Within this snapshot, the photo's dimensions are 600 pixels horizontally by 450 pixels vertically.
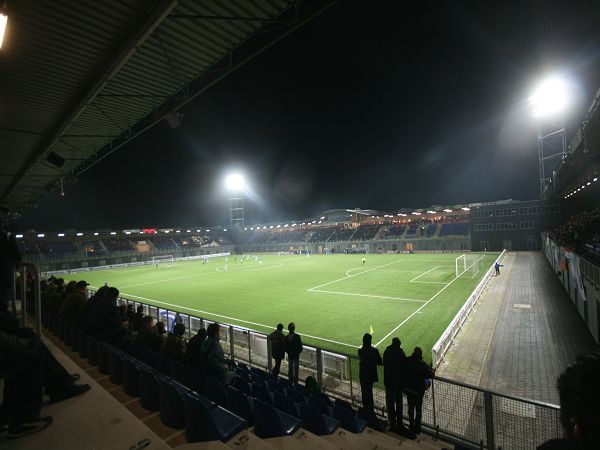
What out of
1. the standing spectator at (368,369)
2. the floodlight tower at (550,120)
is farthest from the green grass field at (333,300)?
the floodlight tower at (550,120)

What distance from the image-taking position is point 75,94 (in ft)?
28.4

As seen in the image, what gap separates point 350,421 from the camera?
16.3ft

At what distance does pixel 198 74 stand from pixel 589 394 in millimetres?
9410

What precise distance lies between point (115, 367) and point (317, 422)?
358 centimetres

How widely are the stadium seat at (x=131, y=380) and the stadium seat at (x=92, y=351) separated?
70.1 inches

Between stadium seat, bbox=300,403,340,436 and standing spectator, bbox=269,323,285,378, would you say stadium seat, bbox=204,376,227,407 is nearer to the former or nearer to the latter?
stadium seat, bbox=300,403,340,436

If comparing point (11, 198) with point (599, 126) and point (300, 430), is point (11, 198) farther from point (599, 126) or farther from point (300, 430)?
point (599, 126)

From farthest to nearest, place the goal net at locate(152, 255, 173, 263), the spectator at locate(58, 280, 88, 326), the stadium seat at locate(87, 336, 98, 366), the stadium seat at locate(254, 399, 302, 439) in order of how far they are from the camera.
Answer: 1. the goal net at locate(152, 255, 173, 263)
2. the spectator at locate(58, 280, 88, 326)
3. the stadium seat at locate(87, 336, 98, 366)
4. the stadium seat at locate(254, 399, 302, 439)

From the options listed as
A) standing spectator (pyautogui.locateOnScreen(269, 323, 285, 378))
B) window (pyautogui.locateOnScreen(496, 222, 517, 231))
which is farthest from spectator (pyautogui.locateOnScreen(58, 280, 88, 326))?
window (pyautogui.locateOnScreen(496, 222, 517, 231))

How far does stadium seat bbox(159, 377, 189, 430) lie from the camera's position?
3996 mm

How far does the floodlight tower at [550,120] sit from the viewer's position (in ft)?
111

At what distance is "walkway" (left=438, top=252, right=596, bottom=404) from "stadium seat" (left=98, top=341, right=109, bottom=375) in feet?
29.1

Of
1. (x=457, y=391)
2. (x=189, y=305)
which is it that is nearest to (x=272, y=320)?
(x=189, y=305)

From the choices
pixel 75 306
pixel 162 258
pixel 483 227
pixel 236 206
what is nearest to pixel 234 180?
pixel 236 206
